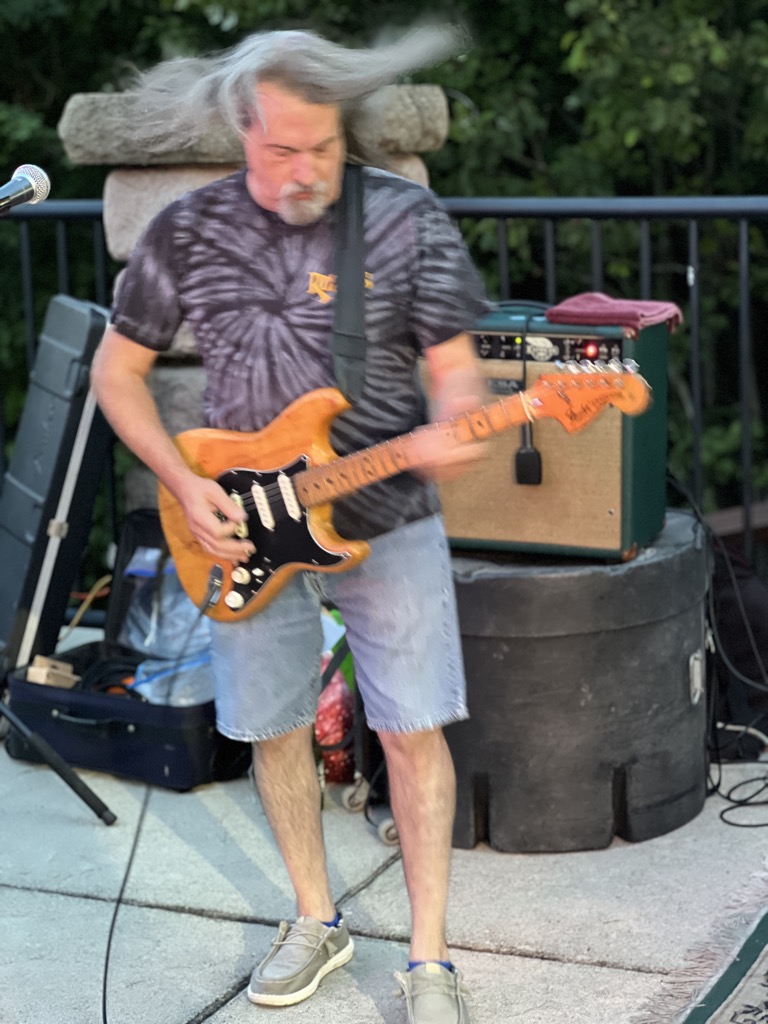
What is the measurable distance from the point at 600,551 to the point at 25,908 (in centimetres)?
155

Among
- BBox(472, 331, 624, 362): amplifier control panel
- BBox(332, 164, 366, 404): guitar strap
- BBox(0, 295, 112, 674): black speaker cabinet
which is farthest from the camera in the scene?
BBox(0, 295, 112, 674): black speaker cabinet

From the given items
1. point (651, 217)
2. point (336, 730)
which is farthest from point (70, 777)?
point (651, 217)

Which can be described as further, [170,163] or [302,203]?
[170,163]

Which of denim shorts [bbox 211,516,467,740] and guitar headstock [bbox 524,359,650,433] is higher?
guitar headstock [bbox 524,359,650,433]

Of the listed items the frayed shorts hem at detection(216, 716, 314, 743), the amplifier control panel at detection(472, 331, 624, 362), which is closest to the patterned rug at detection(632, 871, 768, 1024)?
the frayed shorts hem at detection(216, 716, 314, 743)

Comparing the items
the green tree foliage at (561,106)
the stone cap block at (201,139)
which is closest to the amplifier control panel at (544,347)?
the stone cap block at (201,139)

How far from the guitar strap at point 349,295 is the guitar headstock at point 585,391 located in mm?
329

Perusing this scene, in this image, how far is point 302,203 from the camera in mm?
2703

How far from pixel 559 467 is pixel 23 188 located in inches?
61.5

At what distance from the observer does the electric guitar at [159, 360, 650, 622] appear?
2.62m

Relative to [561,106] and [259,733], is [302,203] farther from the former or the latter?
[561,106]

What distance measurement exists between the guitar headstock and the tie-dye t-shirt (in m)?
0.24

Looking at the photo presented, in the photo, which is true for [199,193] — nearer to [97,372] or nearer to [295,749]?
[97,372]

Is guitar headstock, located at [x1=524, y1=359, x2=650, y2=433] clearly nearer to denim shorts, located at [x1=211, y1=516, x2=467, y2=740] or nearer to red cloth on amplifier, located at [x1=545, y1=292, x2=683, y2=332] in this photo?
denim shorts, located at [x1=211, y1=516, x2=467, y2=740]
